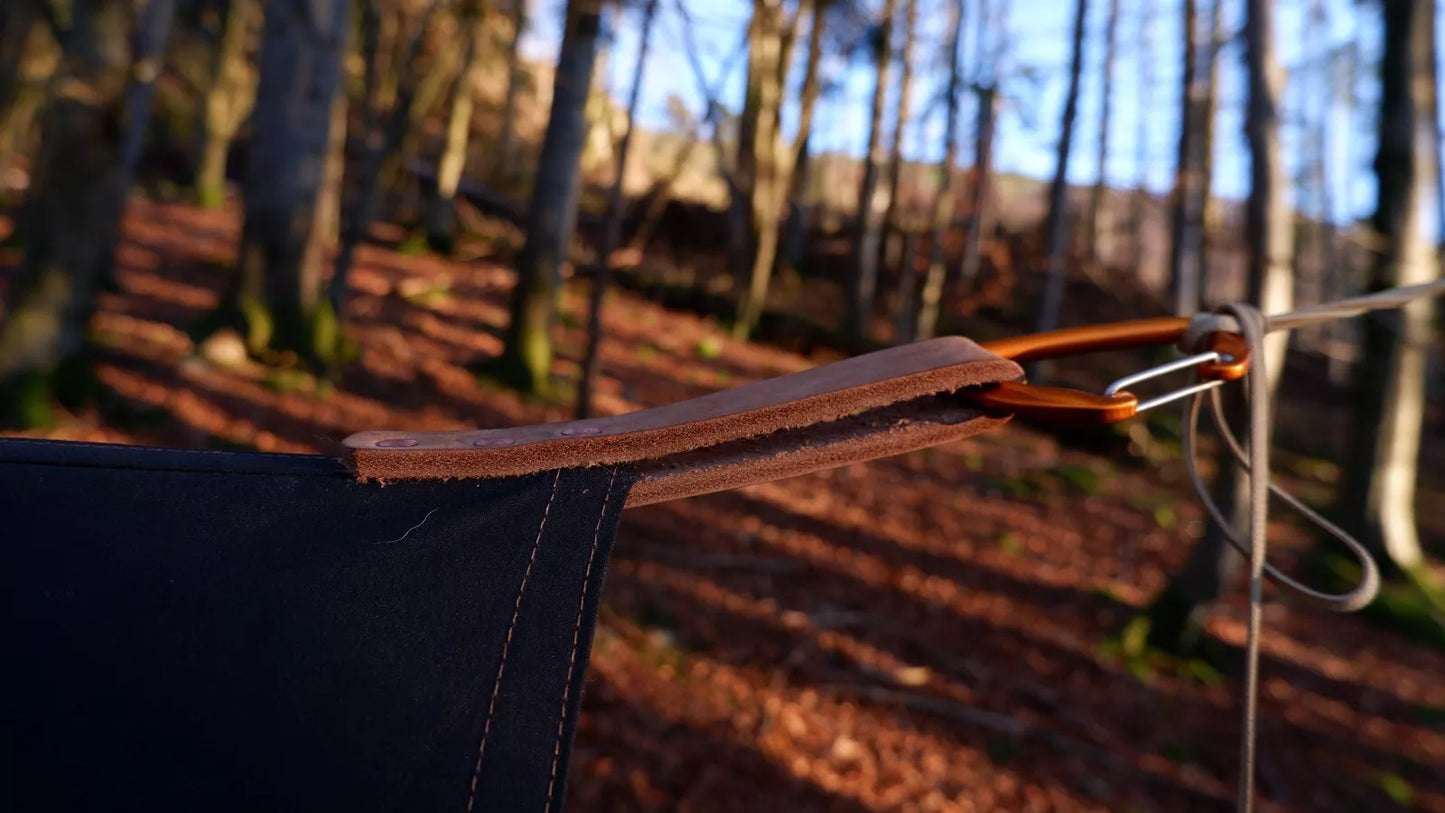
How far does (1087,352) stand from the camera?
136 cm

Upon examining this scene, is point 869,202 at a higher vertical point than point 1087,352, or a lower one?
higher

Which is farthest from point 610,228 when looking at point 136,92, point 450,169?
point 450,169

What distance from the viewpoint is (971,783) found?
455cm

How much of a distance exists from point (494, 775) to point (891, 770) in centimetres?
400

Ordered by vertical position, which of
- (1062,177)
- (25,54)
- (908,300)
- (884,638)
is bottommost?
(884,638)

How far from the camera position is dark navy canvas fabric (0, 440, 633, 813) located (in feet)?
3.08

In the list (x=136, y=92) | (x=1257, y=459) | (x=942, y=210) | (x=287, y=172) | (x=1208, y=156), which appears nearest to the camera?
(x=1257, y=459)

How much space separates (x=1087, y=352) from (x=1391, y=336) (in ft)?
27.5

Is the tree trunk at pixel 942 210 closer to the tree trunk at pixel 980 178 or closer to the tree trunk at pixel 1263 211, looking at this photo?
the tree trunk at pixel 980 178

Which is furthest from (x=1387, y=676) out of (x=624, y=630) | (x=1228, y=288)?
(x=1228, y=288)

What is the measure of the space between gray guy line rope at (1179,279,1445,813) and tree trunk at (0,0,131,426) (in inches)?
232

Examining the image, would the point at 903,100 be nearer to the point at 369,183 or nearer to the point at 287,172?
the point at 369,183

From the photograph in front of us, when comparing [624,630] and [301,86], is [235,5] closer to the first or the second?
[301,86]

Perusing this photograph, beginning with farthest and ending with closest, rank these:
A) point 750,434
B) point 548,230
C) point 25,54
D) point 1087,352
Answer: point 548,230 < point 25,54 < point 1087,352 < point 750,434
